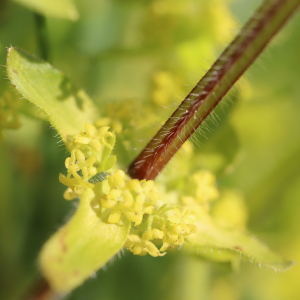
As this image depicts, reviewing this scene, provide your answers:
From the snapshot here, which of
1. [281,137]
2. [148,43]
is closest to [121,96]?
[148,43]

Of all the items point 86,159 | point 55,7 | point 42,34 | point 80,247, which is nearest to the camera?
point 80,247

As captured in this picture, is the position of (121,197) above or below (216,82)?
below

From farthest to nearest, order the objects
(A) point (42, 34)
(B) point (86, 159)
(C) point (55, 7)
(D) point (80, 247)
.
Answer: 1. (A) point (42, 34)
2. (C) point (55, 7)
3. (B) point (86, 159)
4. (D) point (80, 247)

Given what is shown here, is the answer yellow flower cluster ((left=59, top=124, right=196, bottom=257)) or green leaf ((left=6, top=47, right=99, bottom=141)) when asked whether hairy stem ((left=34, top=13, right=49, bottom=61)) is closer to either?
green leaf ((left=6, top=47, right=99, bottom=141))

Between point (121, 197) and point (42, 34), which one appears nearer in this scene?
point (121, 197)

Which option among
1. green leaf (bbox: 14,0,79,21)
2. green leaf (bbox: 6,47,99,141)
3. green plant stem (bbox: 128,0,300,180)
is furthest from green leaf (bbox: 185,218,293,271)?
green leaf (bbox: 14,0,79,21)

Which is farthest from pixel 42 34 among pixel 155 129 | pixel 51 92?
pixel 155 129

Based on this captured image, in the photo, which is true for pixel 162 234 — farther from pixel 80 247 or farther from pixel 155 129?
pixel 155 129
